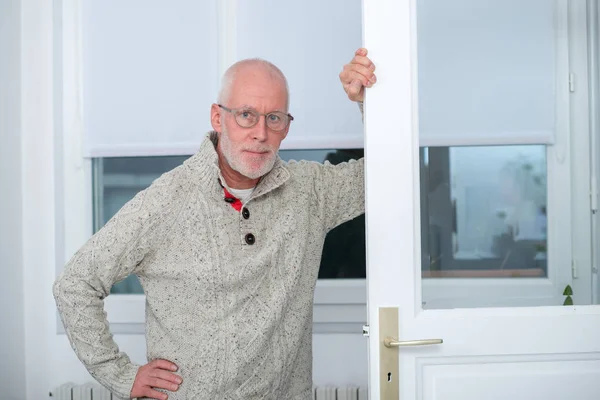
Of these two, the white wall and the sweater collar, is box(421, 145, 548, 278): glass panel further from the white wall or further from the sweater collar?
the white wall

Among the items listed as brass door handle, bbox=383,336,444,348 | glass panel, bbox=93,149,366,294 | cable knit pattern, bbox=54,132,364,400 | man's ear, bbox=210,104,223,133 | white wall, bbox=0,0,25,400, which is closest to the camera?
brass door handle, bbox=383,336,444,348

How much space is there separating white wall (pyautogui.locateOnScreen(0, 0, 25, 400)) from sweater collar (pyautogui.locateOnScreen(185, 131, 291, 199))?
3.65 ft

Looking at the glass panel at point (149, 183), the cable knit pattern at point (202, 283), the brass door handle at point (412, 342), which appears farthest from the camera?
the glass panel at point (149, 183)

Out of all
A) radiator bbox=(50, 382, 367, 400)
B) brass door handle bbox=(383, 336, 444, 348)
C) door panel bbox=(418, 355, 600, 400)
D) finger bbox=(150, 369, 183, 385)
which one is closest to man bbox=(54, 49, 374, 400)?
finger bbox=(150, 369, 183, 385)

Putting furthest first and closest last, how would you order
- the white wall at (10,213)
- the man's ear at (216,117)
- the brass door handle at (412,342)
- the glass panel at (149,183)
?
the glass panel at (149,183), the white wall at (10,213), the man's ear at (216,117), the brass door handle at (412,342)

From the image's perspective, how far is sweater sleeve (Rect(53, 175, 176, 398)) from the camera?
1.69 meters

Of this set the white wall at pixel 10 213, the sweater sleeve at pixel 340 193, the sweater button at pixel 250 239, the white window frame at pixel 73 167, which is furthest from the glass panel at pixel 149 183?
the sweater button at pixel 250 239

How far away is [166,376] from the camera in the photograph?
1.74 metres

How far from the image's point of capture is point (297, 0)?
8.33ft

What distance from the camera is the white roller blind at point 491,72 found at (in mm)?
1681

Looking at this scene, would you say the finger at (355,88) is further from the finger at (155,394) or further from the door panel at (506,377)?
the finger at (155,394)

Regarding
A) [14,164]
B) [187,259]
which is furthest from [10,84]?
[187,259]

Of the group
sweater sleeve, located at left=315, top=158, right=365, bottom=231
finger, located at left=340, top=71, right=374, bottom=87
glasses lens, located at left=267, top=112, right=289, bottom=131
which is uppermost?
finger, located at left=340, top=71, right=374, bottom=87

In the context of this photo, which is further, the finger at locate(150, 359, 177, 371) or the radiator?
the radiator
